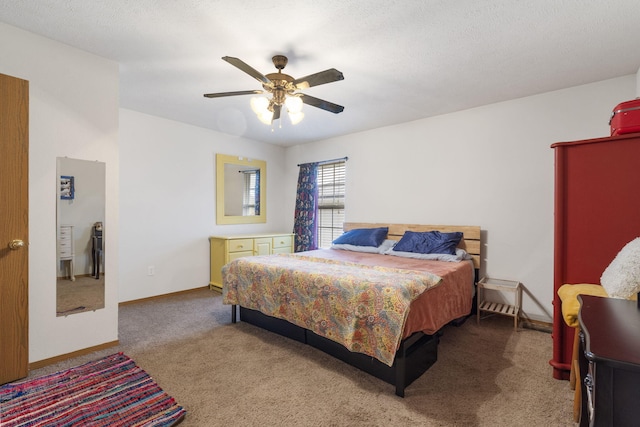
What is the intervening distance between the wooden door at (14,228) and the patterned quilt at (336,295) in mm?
1518

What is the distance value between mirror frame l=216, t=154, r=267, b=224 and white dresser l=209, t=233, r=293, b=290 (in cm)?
45

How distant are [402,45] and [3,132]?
2.84 m

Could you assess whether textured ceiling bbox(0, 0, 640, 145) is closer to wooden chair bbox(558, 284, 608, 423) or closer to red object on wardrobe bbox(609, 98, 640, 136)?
red object on wardrobe bbox(609, 98, 640, 136)

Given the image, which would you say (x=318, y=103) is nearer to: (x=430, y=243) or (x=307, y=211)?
(x=430, y=243)

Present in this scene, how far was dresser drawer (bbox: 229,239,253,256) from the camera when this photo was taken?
174 inches

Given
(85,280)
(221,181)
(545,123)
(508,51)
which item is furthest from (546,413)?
(221,181)

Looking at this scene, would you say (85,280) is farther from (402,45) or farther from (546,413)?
(546,413)

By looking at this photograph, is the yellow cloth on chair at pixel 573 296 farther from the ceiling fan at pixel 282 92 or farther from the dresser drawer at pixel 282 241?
the dresser drawer at pixel 282 241

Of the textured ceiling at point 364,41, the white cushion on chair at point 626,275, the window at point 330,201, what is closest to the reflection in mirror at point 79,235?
the textured ceiling at point 364,41

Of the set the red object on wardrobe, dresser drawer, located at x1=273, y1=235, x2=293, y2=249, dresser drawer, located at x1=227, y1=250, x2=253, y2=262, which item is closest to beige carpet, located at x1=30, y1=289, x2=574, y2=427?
dresser drawer, located at x1=227, y1=250, x2=253, y2=262

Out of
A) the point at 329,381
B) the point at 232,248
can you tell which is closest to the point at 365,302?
the point at 329,381

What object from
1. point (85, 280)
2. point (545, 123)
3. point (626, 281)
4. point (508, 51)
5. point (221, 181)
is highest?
point (508, 51)

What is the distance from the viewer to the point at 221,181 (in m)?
4.79

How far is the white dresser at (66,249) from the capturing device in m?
→ 2.40
